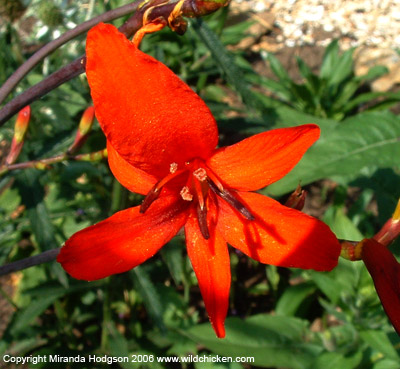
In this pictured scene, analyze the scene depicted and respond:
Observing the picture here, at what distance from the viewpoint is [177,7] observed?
0.88 m

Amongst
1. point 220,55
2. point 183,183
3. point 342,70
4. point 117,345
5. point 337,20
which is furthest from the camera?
point 337,20

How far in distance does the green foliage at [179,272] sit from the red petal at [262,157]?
63cm

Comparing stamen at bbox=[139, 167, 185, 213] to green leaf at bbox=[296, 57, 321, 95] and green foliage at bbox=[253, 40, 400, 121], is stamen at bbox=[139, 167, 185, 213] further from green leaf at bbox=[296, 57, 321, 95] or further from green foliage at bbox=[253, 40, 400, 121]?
green leaf at bbox=[296, 57, 321, 95]

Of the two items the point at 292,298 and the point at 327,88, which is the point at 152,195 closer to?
the point at 292,298

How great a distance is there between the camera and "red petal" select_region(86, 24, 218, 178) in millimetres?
818

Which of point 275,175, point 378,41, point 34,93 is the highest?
point 34,93

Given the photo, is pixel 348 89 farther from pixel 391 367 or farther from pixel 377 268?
pixel 377 268

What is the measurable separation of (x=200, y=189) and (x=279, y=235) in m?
0.19

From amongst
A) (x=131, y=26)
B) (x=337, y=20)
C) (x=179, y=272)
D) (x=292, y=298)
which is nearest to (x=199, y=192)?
(x=131, y=26)

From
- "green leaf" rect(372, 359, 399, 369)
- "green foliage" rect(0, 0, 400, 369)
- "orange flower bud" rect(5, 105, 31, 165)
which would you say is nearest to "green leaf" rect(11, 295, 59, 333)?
"green foliage" rect(0, 0, 400, 369)

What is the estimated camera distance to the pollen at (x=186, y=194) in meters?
1.07

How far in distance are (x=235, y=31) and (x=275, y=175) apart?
279 centimetres

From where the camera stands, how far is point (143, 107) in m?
0.89

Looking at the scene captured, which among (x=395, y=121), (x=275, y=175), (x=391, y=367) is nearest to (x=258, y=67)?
(x=395, y=121)
